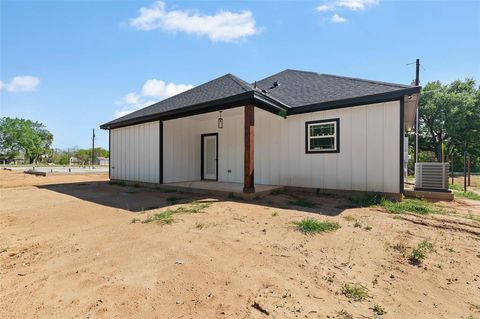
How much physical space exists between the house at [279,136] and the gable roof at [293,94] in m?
0.03

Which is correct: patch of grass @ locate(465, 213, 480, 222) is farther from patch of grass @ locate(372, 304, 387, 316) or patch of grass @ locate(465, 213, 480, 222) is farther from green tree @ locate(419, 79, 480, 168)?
green tree @ locate(419, 79, 480, 168)

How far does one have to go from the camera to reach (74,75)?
12648 millimetres

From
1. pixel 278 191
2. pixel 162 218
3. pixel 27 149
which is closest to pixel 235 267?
pixel 162 218

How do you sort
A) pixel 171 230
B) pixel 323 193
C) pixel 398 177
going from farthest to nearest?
pixel 323 193
pixel 398 177
pixel 171 230

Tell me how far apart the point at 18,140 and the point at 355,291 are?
67.7 meters

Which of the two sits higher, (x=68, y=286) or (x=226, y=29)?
(x=226, y=29)

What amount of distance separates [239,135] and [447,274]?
7634 mm

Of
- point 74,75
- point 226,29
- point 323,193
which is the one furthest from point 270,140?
point 74,75

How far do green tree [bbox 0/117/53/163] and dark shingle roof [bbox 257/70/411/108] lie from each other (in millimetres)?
60392

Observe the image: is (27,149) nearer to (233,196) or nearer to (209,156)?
(209,156)

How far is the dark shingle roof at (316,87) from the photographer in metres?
6.87

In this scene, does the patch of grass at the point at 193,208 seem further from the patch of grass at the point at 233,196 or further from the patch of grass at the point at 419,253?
the patch of grass at the point at 419,253

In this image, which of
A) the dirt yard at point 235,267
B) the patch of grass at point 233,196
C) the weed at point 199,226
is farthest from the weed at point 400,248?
the patch of grass at point 233,196

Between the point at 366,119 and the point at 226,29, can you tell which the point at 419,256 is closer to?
the point at 366,119
